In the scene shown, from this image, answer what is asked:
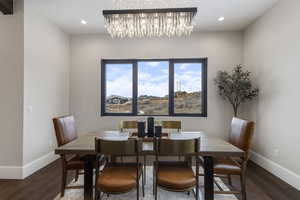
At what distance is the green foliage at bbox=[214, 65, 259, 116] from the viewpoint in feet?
12.6

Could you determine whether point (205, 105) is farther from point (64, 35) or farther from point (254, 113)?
point (64, 35)

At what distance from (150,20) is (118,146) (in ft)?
5.94

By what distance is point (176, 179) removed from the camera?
6.38 feet

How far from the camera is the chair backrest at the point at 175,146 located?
71.9 inches

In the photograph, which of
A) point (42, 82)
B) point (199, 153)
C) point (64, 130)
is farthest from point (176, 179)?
point (42, 82)

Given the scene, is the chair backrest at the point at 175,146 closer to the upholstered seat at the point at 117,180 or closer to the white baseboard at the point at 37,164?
the upholstered seat at the point at 117,180

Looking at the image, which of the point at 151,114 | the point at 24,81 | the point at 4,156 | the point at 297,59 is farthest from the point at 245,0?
the point at 4,156

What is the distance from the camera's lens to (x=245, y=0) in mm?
3086

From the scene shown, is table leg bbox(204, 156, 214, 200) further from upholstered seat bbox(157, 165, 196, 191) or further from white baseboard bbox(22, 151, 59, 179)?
white baseboard bbox(22, 151, 59, 179)

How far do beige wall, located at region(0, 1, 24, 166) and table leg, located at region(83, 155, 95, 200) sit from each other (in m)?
1.60

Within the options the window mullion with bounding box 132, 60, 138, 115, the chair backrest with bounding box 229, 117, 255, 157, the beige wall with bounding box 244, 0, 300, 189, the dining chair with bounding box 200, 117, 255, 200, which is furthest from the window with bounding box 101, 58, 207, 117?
the dining chair with bounding box 200, 117, 255, 200

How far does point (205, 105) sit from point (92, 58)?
2884mm

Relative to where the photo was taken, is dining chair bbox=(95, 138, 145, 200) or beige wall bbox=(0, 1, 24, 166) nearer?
dining chair bbox=(95, 138, 145, 200)

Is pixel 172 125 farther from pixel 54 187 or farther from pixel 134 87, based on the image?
pixel 54 187
